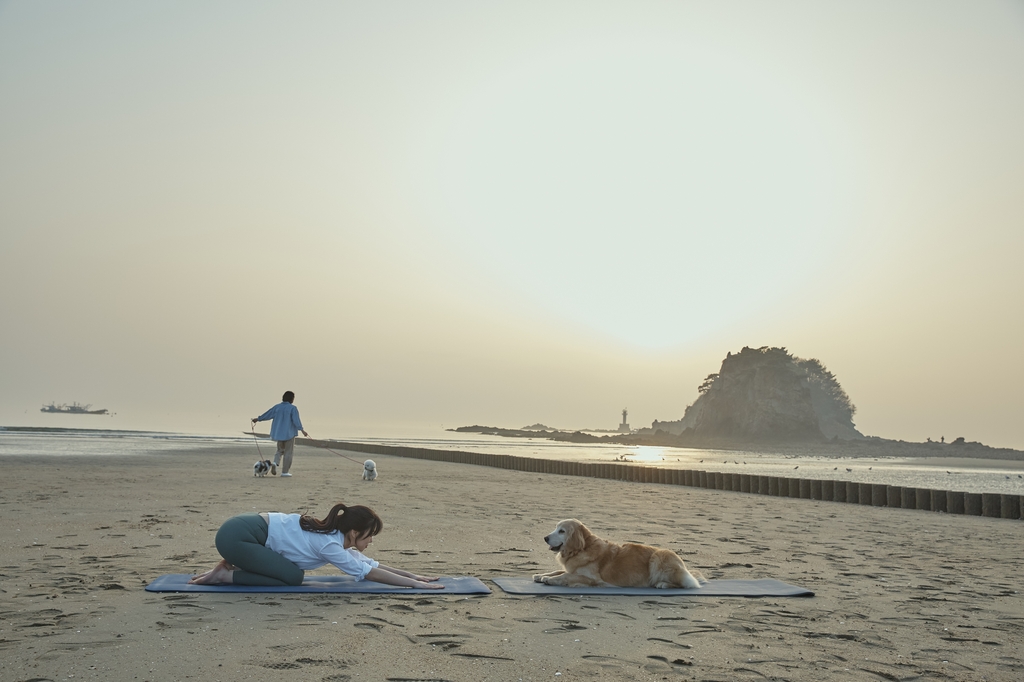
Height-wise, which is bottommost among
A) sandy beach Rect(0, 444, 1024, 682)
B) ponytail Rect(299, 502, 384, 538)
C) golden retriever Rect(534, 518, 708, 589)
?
sandy beach Rect(0, 444, 1024, 682)

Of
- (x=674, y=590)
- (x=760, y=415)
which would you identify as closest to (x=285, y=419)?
(x=674, y=590)

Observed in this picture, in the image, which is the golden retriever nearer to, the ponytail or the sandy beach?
the sandy beach

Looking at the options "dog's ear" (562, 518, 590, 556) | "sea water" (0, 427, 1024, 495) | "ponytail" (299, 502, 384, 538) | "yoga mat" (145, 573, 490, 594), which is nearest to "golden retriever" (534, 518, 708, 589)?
"dog's ear" (562, 518, 590, 556)

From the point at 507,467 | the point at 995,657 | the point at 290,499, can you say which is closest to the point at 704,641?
the point at 995,657

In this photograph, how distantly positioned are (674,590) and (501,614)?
1.94 m

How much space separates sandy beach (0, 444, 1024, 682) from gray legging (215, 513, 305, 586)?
11.6 inches

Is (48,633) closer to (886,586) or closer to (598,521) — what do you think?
(886,586)

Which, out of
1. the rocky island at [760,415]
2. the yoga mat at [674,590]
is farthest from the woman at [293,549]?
the rocky island at [760,415]

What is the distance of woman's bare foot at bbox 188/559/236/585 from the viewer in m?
7.16

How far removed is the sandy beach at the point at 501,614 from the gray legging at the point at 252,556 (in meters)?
0.30

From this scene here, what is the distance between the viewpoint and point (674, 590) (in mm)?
7648

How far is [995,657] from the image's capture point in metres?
5.56

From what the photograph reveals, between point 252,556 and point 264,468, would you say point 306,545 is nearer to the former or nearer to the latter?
point 252,556

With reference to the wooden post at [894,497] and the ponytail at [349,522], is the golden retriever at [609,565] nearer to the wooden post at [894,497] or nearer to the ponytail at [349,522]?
the ponytail at [349,522]
